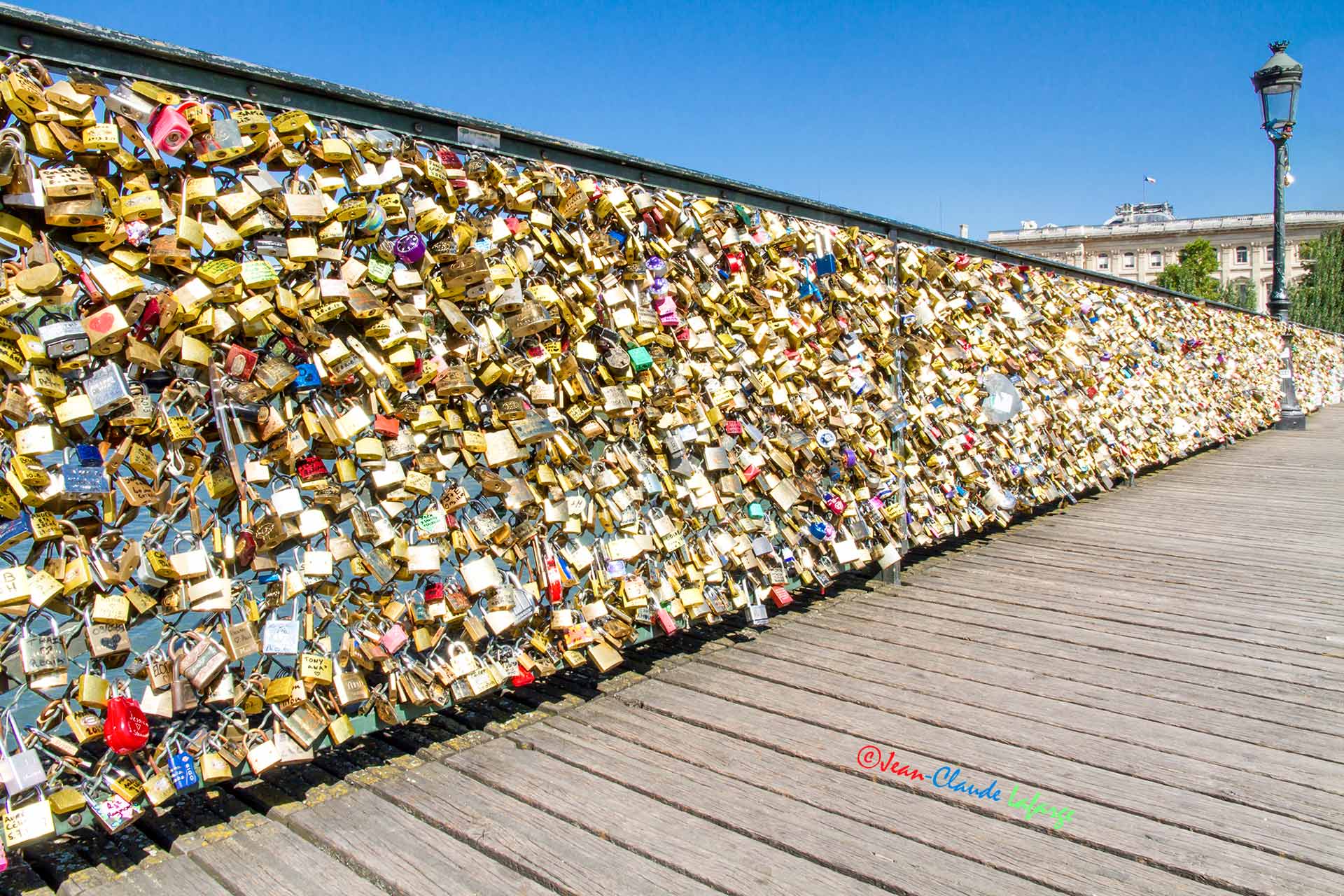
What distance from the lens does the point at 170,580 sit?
1996mm

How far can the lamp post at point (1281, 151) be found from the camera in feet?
39.1

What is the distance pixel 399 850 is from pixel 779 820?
0.86 meters

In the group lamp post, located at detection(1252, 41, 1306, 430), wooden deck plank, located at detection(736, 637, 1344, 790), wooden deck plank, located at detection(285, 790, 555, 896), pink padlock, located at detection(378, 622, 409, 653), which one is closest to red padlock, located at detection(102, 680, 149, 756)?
wooden deck plank, located at detection(285, 790, 555, 896)

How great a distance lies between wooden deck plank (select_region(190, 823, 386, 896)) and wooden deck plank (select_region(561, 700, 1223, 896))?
32.7 inches

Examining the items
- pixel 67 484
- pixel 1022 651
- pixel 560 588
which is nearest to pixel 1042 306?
pixel 1022 651

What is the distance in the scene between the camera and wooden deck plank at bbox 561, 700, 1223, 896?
6.50 ft

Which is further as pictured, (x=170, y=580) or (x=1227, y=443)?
(x=1227, y=443)

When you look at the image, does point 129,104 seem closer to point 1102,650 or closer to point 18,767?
point 18,767

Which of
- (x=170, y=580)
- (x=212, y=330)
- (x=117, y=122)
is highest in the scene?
(x=117, y=122)

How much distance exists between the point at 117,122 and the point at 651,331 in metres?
1.63

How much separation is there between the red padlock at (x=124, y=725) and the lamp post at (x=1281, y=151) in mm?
13593

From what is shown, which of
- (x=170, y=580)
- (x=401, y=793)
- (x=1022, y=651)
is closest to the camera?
(x=170, y=580)

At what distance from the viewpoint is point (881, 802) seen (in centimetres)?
230

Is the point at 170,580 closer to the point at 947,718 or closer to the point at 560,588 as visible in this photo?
the point at 560,588
